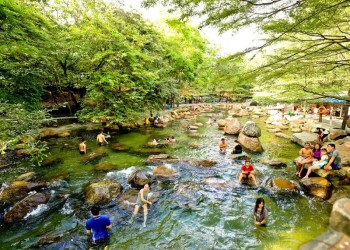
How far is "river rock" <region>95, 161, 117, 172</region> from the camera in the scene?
10567mm

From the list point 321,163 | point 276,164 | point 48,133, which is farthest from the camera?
point 48,133

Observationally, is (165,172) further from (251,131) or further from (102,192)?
(251,131)

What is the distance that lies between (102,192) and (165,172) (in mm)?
3162

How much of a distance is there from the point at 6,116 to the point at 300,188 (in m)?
10.1

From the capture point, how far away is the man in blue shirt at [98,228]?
5.66 metres

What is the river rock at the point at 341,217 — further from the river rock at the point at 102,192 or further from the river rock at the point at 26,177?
the river rock at the point at 26,177

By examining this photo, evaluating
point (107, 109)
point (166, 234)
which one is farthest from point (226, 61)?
point (107, 109)

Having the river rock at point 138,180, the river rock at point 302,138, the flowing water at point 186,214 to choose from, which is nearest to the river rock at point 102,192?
the flowing water at point 186,214

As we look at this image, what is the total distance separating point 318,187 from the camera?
789cm

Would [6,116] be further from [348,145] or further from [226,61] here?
[348,145]

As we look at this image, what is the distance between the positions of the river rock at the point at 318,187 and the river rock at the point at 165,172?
5.23m

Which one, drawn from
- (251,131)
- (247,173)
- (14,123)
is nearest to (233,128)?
(251,131)

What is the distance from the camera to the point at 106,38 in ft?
52.6

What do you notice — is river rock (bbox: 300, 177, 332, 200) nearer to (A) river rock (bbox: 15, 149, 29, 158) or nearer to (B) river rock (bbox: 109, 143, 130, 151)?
(B) river rock (bbox: 109, 143, 130, 151)
